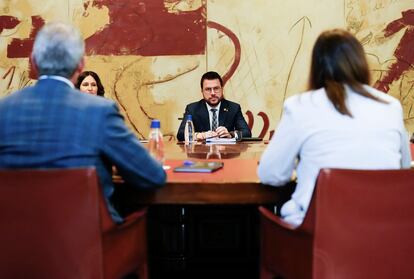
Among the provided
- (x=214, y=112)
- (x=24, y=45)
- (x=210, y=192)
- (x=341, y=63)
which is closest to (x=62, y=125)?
(x=210, y=192)

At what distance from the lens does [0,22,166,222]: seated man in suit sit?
1.62 metres

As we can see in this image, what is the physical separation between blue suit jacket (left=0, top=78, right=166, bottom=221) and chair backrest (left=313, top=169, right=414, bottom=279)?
0.67 meters

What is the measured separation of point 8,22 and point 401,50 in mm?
3993

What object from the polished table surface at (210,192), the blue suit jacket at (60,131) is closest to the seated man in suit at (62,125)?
the blue suit jacket at (60,131)

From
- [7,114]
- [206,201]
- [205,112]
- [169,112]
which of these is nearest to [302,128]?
[206,201]

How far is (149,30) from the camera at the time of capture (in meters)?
4.95

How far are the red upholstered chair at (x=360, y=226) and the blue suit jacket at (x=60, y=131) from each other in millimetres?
651

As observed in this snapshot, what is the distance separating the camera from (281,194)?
6.02 feet

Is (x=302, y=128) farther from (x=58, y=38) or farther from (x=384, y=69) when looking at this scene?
(x=384, y=69)

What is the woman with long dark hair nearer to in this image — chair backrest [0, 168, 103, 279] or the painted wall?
chair backrest [0, 168, 103, 279]

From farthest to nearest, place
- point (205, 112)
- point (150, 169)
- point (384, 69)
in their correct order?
point (384, 69), point (205, 112), point (150, 169)

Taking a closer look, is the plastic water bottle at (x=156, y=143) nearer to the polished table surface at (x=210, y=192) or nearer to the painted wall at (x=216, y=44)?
the polished table surface at (x=210, y=192)

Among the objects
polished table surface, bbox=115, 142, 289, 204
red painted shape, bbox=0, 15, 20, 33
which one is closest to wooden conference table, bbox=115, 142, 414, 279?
polished table surface, bbox=115, 142, 289, 204

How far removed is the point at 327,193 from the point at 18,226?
942mm
